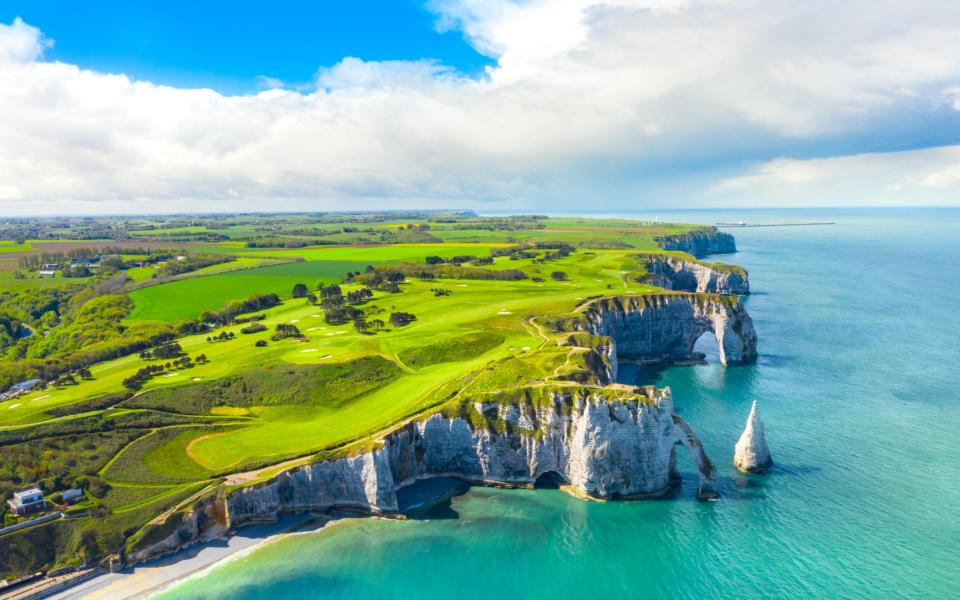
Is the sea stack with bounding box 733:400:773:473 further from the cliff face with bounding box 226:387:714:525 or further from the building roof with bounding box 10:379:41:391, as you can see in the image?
the building roof with bounding box 10:379:41:391

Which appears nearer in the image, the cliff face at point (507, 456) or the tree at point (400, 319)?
the cliff face at point (507, 456)

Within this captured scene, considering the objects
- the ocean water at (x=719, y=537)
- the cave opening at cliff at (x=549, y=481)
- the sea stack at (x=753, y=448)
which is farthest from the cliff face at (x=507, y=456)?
the sea stack at (x=753, y=448)

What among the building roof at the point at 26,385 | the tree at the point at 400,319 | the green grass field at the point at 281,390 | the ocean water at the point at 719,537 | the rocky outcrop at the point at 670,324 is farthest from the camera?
the rocky outcrop at the point at 670,324

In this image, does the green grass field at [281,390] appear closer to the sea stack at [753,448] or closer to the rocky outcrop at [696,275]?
the sea stack at [753,448]

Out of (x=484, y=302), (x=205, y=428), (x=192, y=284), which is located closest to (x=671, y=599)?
(x=205, y=428)

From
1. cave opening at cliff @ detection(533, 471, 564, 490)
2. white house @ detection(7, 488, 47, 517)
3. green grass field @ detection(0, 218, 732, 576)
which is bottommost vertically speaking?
cave opening at cliff @ detection(533, 471, 564, 490)

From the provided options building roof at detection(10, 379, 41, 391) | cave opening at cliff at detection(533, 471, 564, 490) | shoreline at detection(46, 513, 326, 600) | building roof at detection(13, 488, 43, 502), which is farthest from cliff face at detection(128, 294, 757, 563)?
building roof at detection(10, 379, 41, 391)

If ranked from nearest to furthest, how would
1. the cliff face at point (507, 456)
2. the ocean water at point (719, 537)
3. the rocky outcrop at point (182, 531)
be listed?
the ocean water at point (719, 537)
the rocky outcrop at point (182, 531)
the cliff face at point (507, 456)

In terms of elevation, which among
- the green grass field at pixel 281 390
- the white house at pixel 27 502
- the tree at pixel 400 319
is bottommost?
the white house at pixel 27 502
